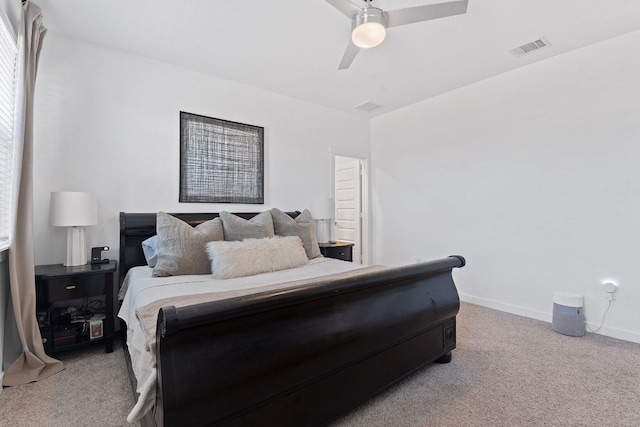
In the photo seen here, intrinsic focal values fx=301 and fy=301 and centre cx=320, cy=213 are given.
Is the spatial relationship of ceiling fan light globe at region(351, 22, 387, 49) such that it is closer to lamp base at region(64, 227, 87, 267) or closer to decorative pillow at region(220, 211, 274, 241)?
decorative pillow at region(220, 211, 274, 241)

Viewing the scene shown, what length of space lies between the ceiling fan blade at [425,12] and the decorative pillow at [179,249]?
2268 millimetres

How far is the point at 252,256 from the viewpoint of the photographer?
8.42 ft

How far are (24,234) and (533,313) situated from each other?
15.5ft

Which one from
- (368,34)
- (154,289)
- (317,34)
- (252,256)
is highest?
(317,34)

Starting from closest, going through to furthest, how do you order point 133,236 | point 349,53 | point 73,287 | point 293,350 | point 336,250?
point 293,350
point 73,287
point 349,53
point 133,236
point 336,250

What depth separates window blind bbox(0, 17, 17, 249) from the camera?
212 cm

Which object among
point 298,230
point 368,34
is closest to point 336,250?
point 298,230

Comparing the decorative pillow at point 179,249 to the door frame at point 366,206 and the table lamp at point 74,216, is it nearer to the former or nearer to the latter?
the table lamp at point 74,216

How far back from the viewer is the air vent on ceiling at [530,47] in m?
2.87

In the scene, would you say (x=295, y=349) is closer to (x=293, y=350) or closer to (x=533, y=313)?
(x=293, y=350)

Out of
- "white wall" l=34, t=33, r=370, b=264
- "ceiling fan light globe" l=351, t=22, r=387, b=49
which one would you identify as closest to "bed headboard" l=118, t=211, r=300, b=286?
"white wall" l=34, t=33, r=370, b=264

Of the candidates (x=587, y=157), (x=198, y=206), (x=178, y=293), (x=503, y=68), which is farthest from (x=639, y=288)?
(x=198, y=206)

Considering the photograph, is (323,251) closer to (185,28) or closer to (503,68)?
(185,28)

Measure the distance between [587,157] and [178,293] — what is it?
12.7 feet
